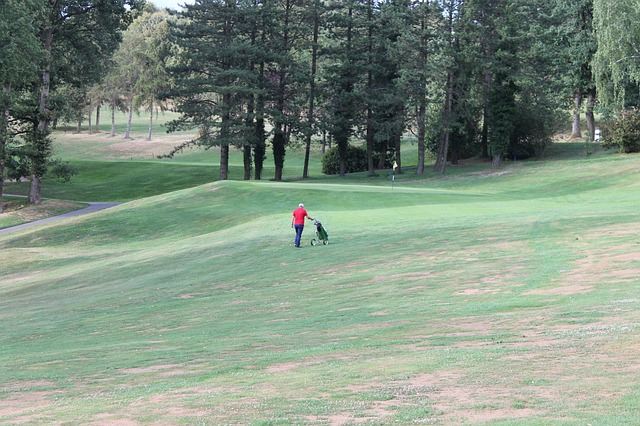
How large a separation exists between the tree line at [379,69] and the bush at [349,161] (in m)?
2.66

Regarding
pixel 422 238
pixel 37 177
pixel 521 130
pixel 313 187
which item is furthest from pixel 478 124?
pixel 422 238

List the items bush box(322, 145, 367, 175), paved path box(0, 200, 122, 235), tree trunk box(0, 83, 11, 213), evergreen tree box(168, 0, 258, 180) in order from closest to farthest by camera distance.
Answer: paved path box(0, 200, 122, 235) → tree trunk box(0, 83, 11, 213) → evergreen tree box(168, 0, 258, 180) → bush box(322, 145, 367, 175)

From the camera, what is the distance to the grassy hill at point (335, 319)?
1052cm

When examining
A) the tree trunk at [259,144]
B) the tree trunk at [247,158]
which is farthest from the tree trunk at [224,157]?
the tree trunk at [259,144]

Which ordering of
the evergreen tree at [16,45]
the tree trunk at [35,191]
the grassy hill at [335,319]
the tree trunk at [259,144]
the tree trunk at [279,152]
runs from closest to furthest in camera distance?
the grassy hill at [335,319] → the evergreen tree at [16,45] → the tree trunk at [35,191] → the tree trunk at [259,144] → the tree trunk at [279,152]

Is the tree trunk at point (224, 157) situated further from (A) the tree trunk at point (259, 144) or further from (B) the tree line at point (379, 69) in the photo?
(A) the tree trunk at point (259, 144)

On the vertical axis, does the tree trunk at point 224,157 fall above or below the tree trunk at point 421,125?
below

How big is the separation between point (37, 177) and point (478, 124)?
42.9 m

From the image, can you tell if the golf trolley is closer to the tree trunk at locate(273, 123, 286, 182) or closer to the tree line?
the tree line

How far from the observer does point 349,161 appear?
278ft

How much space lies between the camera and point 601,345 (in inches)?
489

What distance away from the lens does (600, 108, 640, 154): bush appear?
2539 inches

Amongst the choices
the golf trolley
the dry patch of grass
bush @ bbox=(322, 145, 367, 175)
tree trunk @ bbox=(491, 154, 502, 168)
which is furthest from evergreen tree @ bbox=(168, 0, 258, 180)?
the golf trolley

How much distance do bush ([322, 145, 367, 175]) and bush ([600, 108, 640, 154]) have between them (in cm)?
2685
